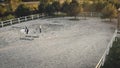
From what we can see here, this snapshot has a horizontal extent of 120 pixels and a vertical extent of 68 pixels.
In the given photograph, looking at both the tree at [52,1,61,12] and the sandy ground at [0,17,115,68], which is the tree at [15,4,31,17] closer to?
the tree at [52,1,61,12]

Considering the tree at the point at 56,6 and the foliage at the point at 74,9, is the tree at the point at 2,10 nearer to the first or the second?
the tree at the point at 56,6

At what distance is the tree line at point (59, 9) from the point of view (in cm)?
3912

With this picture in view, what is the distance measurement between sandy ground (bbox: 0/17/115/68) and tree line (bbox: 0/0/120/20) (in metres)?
8.14

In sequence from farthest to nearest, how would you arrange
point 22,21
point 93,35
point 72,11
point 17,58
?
1. point 72,11
2. point 22,21
3. point 93,35
4. point 17,58

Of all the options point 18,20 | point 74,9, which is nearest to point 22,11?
point 18,20

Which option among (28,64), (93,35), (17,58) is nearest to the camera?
(28,64)

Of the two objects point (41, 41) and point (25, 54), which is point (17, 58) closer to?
point (25, 54)

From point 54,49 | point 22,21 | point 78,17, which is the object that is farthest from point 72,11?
point 54,49

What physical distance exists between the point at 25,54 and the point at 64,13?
2788 centimetres

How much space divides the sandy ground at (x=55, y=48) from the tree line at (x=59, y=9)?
26.7ft

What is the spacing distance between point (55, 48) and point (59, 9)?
2619cm

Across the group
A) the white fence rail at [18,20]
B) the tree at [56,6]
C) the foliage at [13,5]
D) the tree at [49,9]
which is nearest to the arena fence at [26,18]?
the white fence rail at [18,20]

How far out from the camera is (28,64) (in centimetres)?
1733

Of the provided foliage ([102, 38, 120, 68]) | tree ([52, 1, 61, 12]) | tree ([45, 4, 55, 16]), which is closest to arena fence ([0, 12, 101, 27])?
tree ([45, 4, 55, 16])
